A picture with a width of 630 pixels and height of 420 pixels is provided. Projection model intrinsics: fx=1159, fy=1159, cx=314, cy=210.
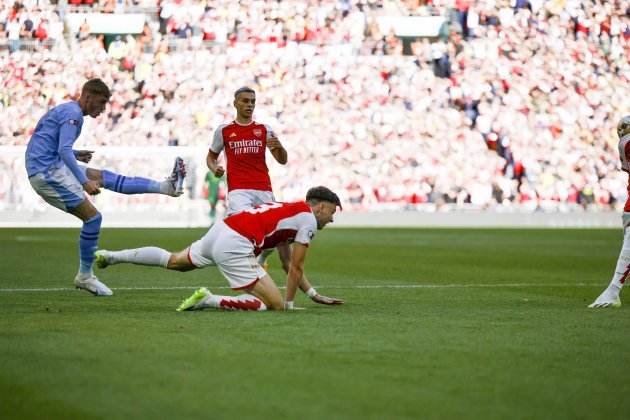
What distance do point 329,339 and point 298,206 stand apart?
1.85 metres

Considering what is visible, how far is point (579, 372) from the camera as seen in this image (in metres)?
5.98

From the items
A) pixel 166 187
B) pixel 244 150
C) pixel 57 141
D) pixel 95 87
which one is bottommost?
pixel 166 187

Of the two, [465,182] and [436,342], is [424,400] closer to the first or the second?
[436,342]

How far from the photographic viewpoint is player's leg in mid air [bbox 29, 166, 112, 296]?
33.2ft

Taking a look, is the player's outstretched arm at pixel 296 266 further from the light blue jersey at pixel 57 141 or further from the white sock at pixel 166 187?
the light blue jersey at pixel 57 141

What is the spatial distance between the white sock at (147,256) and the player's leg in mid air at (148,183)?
958 mm

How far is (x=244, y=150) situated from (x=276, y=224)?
6.87ft

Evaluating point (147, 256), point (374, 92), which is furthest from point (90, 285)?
point (374, 92)

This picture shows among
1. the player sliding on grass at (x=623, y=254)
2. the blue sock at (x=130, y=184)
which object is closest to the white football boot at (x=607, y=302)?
the player sliding on grass at (x=623, y=254)

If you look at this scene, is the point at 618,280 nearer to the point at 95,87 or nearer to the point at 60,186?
the point at 95,87

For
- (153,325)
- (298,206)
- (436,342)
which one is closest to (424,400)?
(436,342)

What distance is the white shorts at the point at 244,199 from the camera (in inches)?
422

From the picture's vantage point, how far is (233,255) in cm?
866

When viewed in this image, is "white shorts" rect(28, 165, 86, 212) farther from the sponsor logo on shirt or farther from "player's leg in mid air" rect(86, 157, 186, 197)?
the sponsor logo on shirt
